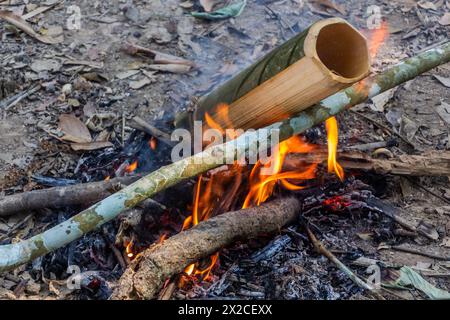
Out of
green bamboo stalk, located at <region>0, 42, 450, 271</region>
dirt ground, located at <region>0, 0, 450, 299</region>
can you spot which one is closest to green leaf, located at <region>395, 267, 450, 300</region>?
dirt ground, located at <region>0, 0, 450, 299</region>

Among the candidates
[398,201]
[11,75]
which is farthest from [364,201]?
[11,75]

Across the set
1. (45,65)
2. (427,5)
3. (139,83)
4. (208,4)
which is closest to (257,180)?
(139,83)

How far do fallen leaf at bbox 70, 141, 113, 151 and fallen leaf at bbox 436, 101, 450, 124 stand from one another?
135 inches

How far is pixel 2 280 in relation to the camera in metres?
3.99

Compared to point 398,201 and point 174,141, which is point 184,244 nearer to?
point 174,141

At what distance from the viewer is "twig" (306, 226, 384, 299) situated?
12.4ft

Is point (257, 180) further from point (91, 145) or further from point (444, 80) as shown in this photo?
point (444, 80)

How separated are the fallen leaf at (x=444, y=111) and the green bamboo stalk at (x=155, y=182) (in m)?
2.10

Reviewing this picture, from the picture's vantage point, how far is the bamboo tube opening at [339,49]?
336 centimetres

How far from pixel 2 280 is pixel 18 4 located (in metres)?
4.67

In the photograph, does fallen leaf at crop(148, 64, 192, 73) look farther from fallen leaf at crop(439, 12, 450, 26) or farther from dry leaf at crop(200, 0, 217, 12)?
fallen leaf at crop(439, 12, 450, 26)

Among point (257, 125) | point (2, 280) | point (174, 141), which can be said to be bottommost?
point (2, 280)

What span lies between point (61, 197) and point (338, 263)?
2.30m

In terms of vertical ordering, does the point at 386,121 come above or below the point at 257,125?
below
